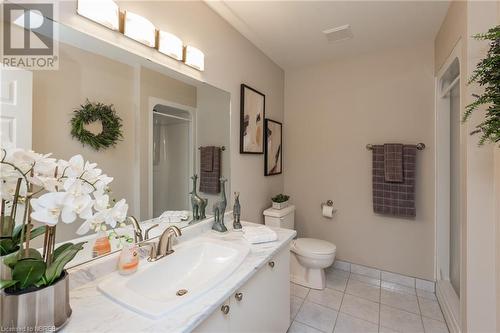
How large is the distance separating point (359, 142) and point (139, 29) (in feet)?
7.34

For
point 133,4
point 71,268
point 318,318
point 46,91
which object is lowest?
point 318,318

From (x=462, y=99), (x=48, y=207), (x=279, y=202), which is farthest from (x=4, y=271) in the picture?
(x=462, y=99)

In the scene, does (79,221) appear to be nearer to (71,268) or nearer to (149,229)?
(71,268)

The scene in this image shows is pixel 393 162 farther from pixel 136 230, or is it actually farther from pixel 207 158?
pixel 136 230

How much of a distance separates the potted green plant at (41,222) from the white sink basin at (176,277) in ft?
0.64

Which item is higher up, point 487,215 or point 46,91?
point 46,91

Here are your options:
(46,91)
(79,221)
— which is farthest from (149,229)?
(46,91)

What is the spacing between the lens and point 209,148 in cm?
Result: 169

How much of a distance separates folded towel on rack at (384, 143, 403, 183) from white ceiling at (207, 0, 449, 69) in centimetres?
102

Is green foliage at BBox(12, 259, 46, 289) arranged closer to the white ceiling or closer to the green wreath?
the green wreath

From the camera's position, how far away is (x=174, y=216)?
56.3 inches

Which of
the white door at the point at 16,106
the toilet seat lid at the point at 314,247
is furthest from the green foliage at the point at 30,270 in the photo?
the toilet seat lid at the point at 314,247

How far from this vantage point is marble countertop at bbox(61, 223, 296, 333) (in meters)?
0.70

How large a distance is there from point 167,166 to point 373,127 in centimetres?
212
